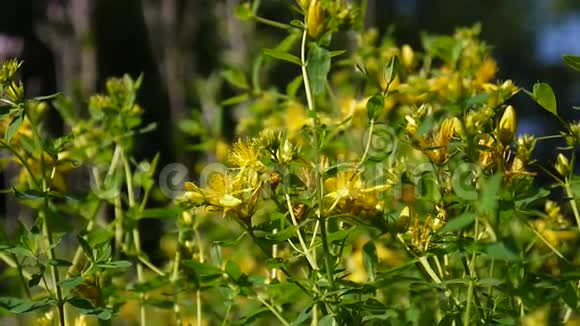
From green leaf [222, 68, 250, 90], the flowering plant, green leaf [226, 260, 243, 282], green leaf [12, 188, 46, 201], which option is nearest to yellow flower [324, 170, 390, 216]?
the flowering plant

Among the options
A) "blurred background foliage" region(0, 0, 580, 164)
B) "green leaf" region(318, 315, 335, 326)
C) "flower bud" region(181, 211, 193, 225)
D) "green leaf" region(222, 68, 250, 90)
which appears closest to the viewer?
"green leaf" region(318, 315, 335, 326)

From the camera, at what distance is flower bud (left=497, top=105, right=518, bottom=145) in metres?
0.63

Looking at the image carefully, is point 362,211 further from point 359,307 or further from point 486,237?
point 486,237

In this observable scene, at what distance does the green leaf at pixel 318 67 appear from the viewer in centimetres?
68

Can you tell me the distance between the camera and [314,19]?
702mm

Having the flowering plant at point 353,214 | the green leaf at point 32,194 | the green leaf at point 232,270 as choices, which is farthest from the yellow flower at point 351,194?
the green leaf at point 32,194

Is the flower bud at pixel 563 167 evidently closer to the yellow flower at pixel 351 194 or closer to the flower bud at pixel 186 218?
the yellow flower at pixel 351 194

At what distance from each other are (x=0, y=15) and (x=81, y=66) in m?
3.07

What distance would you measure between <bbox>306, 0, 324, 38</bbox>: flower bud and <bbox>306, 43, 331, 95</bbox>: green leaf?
2 cm

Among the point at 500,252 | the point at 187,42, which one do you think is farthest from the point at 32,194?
the point at 187,42

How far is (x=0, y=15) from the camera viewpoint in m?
6.47

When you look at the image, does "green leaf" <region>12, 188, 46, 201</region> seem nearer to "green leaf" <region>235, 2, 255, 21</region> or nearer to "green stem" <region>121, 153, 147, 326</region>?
"green stem" <region>121, 153, 147, 326</region>

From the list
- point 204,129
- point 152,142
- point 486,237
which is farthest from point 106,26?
point 486,237

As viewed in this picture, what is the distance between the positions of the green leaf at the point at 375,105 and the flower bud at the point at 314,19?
0.08 m
